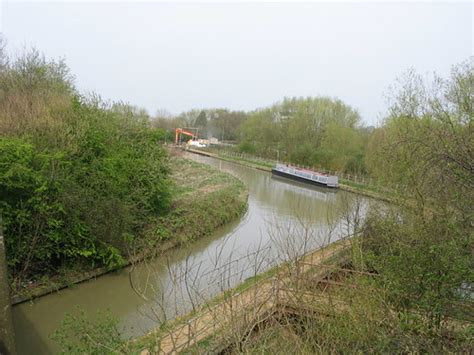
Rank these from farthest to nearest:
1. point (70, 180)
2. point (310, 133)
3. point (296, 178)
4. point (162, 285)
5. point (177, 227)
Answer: point (310, 133)
point (296, 178)
point (177, 227)
point (70, 180)
point (162, 285)

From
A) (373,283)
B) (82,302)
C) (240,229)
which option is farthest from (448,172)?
(240,229)

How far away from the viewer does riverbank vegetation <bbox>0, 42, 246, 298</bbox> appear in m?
8.99

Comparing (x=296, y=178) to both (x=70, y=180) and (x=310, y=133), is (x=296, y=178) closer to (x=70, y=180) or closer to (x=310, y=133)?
(x=310, y=133)

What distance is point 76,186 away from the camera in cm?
1008

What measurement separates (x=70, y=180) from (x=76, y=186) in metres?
0.23

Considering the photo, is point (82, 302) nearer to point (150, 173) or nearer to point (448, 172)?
point (150, 173)

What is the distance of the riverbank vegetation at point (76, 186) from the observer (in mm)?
8992

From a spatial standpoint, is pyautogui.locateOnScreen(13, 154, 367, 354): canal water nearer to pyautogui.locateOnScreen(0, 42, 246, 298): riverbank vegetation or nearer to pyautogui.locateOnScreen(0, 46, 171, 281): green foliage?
pyautogui.locateOnScreen(0, 42, 246, 298): riverbank vegetation

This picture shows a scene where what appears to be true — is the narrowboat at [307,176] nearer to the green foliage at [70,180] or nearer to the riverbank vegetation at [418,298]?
the green foliage at [70,180]

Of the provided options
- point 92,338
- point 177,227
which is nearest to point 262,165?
point 177,227

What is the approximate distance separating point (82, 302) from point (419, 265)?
25.7ft

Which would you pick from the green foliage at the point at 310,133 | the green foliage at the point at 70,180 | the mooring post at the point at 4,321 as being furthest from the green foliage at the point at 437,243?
the green foliage at the point at 310,133

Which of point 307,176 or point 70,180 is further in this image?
point 307,176

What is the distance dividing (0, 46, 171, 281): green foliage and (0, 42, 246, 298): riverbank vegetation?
0.03 m
